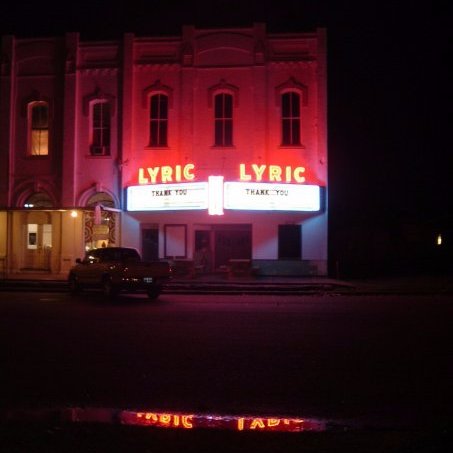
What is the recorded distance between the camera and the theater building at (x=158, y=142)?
2962 centimetres

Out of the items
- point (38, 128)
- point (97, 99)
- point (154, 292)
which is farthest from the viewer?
point (38, 128)

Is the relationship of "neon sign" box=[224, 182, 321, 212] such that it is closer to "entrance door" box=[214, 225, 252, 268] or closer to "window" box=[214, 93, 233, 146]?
"entrance door" box=[214, 225, 252, 268]

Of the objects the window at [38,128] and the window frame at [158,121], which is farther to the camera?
the window at [38,128]

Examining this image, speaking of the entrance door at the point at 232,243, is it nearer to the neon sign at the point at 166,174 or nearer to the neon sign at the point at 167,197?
the neon sign at the point at 167,197

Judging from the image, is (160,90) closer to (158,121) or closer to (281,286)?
(158,121)

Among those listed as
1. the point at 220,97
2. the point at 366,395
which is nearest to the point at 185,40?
the point at 220,97

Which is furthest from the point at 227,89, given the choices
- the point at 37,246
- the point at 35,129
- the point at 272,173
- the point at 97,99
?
the point at 37,246

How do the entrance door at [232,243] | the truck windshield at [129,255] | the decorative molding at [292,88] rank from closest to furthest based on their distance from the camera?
1. the truck windshield at [129,255]
2. the decorative molding at [292,88]
3. the entrance door at [232,243]

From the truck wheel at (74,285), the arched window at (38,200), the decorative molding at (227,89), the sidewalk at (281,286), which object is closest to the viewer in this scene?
the truck wheel at (74,285)

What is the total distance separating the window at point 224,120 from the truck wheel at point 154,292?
408 inches

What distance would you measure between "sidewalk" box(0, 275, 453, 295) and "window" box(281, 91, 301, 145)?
6.31m

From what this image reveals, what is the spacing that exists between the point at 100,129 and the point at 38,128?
314 centimetres

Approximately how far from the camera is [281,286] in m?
25.8

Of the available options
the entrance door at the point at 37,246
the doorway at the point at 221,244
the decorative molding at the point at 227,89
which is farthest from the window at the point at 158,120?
the entrance door at the point at 37,246
